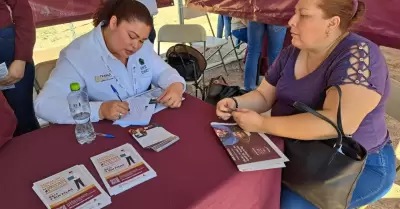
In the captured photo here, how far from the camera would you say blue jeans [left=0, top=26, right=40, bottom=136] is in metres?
1.52

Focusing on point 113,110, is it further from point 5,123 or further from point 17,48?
point 17,48

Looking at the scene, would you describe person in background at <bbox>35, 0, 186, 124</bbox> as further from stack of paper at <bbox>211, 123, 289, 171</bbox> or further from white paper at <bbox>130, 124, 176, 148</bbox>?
stack of paper at <bbox>211, 123, 289, 171</bbox>

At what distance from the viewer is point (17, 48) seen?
5.04ft

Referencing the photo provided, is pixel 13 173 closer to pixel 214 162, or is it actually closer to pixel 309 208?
pixel 214 162

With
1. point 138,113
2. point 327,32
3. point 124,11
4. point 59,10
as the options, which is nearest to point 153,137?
point 138,113

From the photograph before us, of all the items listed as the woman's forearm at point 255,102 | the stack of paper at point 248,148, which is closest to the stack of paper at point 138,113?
the stack of paper at point 248,148

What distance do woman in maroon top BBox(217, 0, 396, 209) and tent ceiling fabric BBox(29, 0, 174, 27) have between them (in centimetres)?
190

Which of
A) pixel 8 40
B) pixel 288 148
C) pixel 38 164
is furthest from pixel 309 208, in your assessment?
pixel 8 40

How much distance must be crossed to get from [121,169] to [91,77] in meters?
0.52

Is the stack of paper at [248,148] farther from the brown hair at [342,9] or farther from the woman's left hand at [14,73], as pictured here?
the woman's left hand at [14,73]

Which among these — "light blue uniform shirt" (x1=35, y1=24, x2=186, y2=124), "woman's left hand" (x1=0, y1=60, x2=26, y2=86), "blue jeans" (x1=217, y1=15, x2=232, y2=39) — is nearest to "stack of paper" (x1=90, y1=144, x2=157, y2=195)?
"light blue uniform shirt" (x1=35, y1=24, x2=186, y2=124)

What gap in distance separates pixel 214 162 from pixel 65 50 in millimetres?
784

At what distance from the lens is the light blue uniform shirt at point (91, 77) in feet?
3.84

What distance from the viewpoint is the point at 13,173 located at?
3.02 ft
